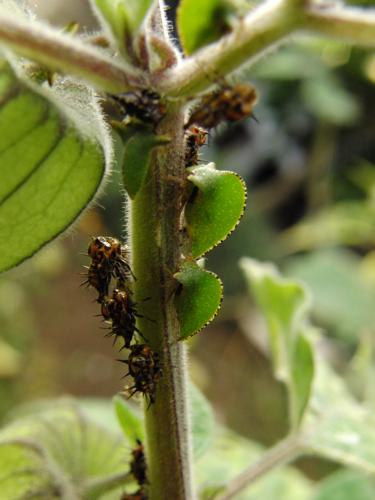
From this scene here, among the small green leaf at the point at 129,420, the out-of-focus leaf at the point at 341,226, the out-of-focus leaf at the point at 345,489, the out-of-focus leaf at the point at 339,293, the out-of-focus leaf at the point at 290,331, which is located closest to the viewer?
the small green leaf at the point at 129,420

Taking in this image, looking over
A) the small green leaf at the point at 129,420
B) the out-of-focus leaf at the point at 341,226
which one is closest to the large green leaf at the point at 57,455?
the small green leaf at the point at 129,420

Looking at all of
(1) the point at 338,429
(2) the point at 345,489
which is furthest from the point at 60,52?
(2) the point at 345,489

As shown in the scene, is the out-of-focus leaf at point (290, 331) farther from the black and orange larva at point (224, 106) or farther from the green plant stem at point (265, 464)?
the black and orange larva at point (224, 106)

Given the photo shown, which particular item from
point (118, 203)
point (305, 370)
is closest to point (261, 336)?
point (118, 203)

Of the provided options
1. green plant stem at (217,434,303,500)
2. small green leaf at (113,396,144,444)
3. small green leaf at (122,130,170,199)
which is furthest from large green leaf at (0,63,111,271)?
green plant stem at (217,434,303,500)

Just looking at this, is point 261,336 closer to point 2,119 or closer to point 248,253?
point 248,253

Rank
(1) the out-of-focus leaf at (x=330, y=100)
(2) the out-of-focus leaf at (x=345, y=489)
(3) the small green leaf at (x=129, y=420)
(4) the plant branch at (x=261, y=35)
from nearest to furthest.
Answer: (4) the plant branch at (x=261, y=35), (3) the small green leaf at (x=129, y=420), (2) the out-of-focus leaf at (x=345, y=489), (1) the out-of-focus leaf at (x=330, y=100)
